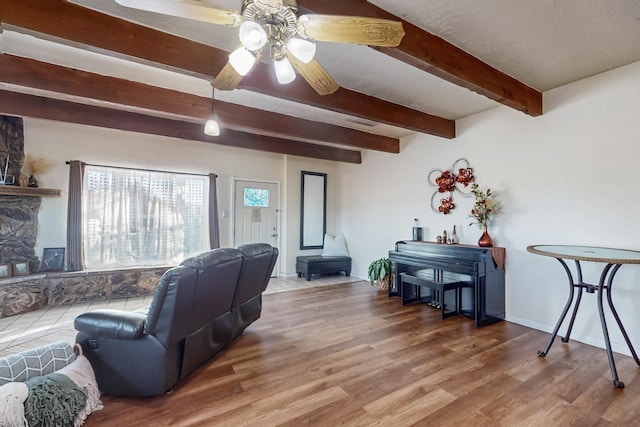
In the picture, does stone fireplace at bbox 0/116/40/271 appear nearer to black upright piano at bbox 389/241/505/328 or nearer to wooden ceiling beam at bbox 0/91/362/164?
wooden ceiling beam at bbox 0/91/362/164

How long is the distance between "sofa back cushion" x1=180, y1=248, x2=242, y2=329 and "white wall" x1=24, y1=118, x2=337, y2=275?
334cm

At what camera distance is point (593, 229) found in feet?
9.85

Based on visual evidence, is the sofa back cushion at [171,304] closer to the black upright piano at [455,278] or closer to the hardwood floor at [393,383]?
the hardwood floor at [393,383]

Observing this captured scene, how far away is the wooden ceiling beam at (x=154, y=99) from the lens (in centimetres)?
272

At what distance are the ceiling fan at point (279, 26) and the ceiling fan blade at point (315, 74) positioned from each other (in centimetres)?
11

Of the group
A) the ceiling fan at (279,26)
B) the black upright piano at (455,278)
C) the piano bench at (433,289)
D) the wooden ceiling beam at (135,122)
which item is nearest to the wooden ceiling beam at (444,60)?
the ceiling fan at (279,26)

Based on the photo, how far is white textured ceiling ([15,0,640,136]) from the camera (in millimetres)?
2016

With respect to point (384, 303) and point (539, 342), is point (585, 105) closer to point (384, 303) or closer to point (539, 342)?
point (539, 342)

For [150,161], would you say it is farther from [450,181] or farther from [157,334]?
[450,181]

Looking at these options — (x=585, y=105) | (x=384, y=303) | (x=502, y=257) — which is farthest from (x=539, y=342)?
(x=585, y=105)

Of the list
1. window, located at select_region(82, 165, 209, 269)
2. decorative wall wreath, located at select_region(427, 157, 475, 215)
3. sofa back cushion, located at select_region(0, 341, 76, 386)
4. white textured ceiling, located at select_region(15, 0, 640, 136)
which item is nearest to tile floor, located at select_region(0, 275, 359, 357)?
window, located at select_region(82, 165, 209, 269)

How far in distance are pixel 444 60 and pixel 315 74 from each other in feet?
3.69

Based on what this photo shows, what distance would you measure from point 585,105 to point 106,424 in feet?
16.0

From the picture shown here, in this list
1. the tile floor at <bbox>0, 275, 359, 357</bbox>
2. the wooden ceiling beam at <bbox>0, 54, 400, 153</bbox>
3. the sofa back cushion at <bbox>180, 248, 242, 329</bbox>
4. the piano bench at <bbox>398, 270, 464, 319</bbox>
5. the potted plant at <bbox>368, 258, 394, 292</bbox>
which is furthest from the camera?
the potted plant at <bbox>368, 258, 394, 292</bbox>
